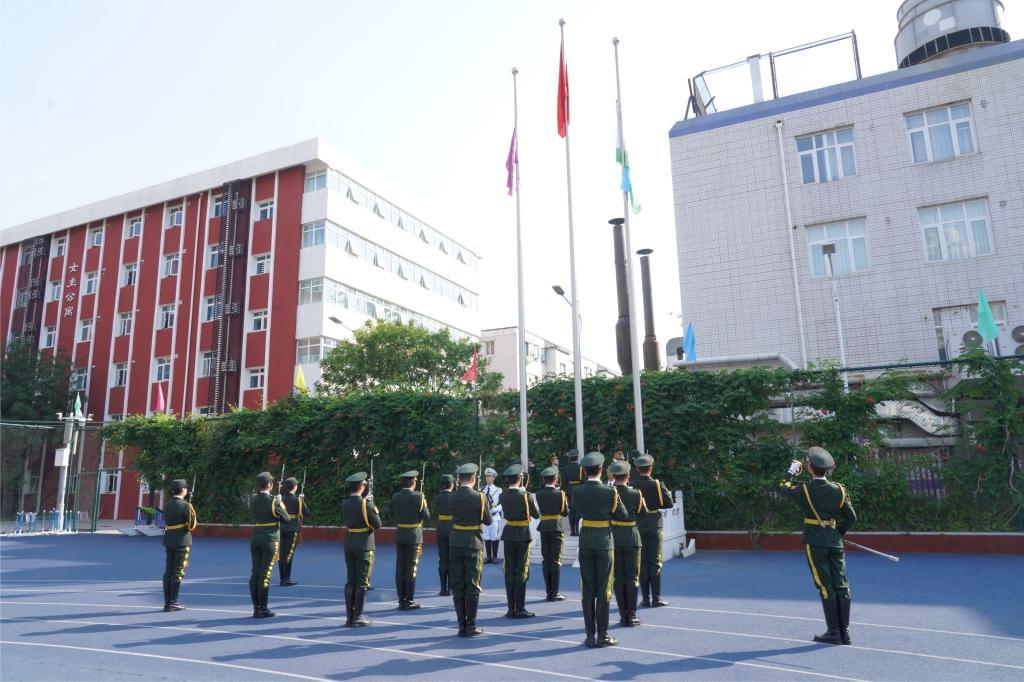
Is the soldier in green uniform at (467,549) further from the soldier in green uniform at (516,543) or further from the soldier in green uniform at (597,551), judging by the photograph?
the soldier in green uniform at (597,551)

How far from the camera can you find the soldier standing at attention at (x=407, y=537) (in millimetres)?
9172

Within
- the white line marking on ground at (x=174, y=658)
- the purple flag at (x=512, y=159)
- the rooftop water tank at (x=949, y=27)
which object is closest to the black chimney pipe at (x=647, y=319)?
the rooftop water tank at (x=949, y=27)

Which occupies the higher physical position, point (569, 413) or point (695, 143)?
point (695, 143)

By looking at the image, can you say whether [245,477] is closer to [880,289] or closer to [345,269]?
[345,269]

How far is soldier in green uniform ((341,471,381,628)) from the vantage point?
827 cm

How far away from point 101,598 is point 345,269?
24529mm

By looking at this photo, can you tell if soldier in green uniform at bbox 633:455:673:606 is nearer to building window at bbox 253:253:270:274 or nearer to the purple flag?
the purple flag

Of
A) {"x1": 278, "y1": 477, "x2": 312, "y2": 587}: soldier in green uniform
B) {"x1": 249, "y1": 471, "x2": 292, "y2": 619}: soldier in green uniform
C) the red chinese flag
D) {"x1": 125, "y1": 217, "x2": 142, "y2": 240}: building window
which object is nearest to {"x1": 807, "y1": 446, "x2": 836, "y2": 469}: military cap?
{"x1": 249, "y1": 471, "x2": 292, "y2": 619}: soldier in green uniform

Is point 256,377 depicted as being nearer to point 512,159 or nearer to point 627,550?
point 512,159

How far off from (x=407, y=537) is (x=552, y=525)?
200 cm

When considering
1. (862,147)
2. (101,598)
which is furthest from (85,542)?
(862,147)

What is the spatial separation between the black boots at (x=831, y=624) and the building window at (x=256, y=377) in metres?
30.0

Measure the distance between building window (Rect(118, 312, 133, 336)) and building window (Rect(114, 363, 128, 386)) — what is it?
1.76m

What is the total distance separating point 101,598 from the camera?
10.6m
